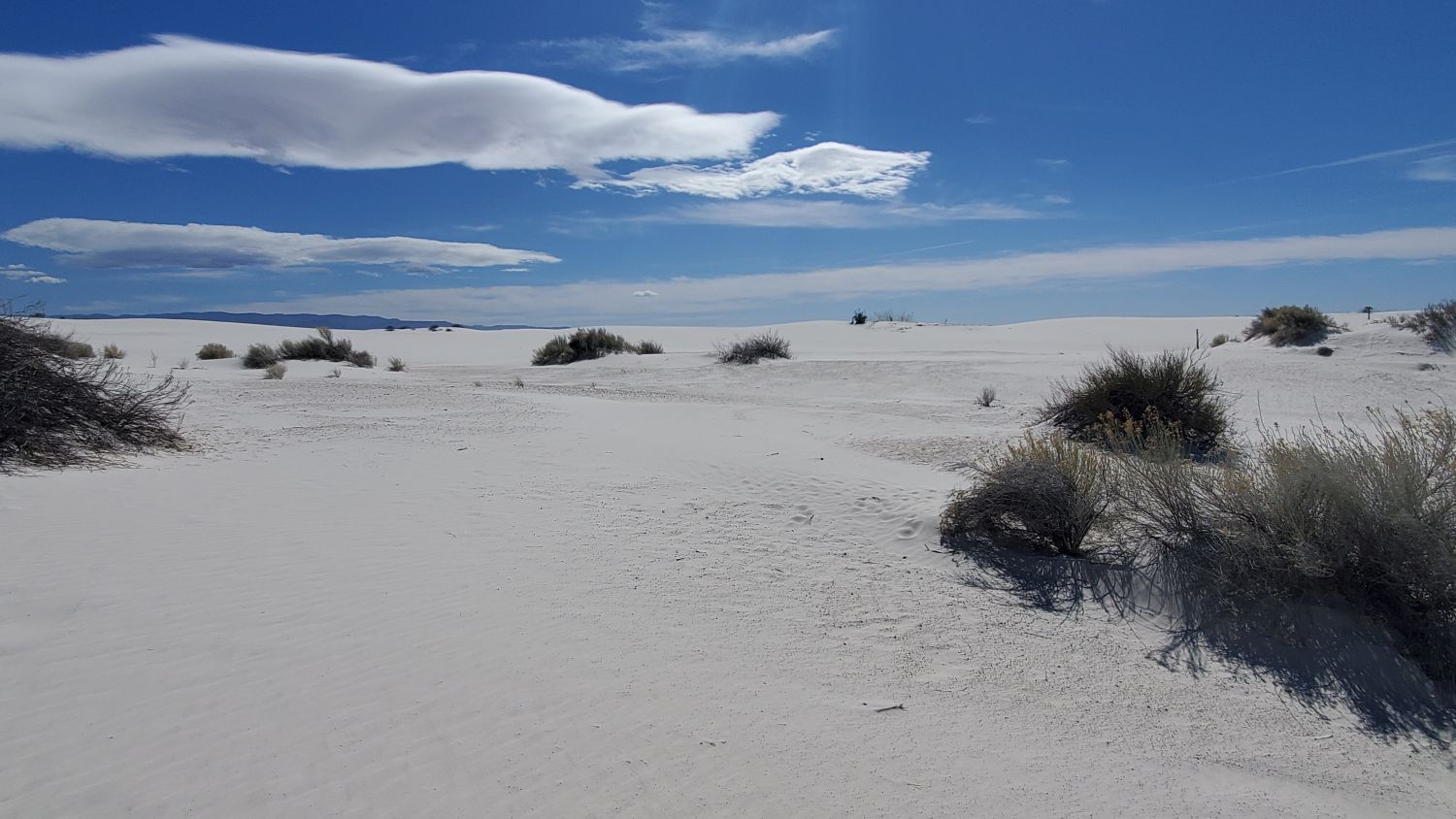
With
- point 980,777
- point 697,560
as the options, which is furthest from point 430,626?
point 980,777

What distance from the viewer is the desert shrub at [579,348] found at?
3050cm

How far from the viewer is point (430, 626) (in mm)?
4840

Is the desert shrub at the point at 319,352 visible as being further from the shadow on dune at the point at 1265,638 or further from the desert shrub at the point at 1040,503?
the shadow on dune at the point at 1265,638

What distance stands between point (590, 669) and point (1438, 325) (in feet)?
67.7

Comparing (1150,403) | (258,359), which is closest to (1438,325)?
(1150,403)

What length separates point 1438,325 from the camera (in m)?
17.5

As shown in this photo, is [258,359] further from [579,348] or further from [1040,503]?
[1040,503]

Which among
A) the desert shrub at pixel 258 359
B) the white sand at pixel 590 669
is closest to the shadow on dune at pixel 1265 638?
the white sand at pixel 590 669

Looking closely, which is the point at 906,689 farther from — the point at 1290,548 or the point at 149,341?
the point at 149,341

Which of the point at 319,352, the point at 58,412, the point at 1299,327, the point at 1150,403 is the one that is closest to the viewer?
the point at 58,412

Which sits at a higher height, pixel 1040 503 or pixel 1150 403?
pixel 1150 403

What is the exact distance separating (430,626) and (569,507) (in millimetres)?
3130

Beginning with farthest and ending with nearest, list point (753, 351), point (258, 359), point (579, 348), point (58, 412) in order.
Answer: point (579, 348), point (753, 351), point (258, 359), point (58, 412)

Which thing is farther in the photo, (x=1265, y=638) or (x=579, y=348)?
(x=579, y=348)
